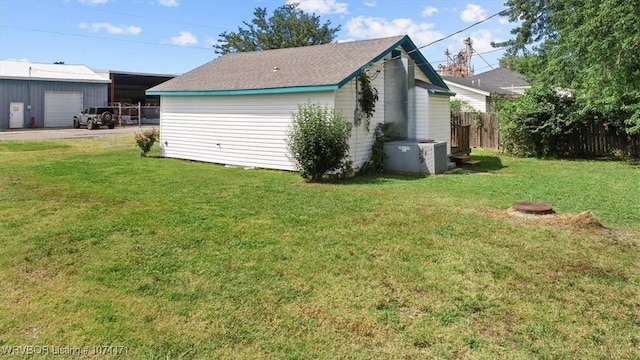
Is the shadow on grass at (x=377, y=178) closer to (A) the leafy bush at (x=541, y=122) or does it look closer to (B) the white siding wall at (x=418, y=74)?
(B) the white siding wall at (x=418, y=74)

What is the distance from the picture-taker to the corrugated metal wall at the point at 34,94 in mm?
29281

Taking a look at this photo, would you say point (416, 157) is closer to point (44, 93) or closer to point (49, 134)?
point (49, 134)

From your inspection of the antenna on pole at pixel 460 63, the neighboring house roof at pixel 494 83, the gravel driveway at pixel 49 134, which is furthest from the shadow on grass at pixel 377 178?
the antenna on pole at pixel 460 63

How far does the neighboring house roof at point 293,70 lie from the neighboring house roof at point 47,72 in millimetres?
19877

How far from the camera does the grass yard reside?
126 inches

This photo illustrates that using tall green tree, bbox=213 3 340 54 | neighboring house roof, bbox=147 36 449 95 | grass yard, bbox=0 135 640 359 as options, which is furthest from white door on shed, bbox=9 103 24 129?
grass yard, bbox=0 135 640 359

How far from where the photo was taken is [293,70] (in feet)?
42.8

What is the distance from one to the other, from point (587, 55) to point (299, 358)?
11549mm

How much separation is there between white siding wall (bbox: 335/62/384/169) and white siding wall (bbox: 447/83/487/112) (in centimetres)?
1407

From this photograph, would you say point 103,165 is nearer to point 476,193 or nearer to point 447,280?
point 476,193

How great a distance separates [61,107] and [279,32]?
17411mm

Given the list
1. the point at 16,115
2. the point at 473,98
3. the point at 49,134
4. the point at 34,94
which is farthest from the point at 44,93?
the point at 473,98

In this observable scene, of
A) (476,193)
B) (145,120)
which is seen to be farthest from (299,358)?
(145,120)

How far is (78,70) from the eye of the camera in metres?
35.7
